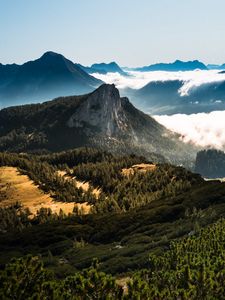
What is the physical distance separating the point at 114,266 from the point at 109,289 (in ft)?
176

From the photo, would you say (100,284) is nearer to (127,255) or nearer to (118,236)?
(127,255)

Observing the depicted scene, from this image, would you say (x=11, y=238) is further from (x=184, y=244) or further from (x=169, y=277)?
(x=169, y=277)

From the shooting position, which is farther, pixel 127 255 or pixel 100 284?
pixel 127 255

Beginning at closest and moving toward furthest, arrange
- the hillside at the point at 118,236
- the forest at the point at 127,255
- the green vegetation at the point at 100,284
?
1. the green vegetation at the point at 100,284
2. the forest at the point at 127,255
3. the hillside at the point at 118,236

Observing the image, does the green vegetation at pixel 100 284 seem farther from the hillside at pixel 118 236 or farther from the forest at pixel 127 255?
the hillside at pixel 118 236

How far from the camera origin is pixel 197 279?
69562mm

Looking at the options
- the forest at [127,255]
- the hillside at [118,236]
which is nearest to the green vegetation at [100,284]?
the forest at [127,255]

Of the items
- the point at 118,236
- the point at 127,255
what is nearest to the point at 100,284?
the point at 127,255

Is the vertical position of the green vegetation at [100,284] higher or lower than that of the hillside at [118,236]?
higher

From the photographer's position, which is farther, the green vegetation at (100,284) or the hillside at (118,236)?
the hillside at (118,236)

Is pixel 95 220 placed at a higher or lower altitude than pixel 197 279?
lower

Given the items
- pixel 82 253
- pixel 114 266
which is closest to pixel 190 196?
pixel 82 253

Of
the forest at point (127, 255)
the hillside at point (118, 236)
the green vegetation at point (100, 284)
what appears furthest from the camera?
the hillside at point (118, 236)

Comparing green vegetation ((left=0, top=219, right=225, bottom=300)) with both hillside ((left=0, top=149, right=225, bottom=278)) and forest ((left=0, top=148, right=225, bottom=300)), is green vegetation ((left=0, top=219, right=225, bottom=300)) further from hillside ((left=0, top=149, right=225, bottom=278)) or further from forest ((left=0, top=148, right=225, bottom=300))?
hillside ((left=0, top=149, right=225, bottom=278))
